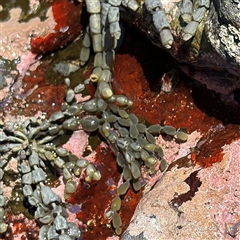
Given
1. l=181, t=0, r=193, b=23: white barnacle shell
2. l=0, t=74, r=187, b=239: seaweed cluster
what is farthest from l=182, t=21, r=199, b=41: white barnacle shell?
l=0, t=74, r=187, b=239: seaweed cluster

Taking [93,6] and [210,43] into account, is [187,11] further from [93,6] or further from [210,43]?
[93,6]

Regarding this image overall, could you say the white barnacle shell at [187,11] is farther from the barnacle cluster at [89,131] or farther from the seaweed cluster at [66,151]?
the seaweed cluster at [66,151]

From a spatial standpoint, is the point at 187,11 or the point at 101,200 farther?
the point at 101,200

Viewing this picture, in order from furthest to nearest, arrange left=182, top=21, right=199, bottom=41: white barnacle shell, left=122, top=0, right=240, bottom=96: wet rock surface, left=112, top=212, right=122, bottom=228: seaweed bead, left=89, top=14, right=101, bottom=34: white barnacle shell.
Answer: left=89, top=14, right=101, bottom=34: white barnacle shell
left=112, top=212, right=122, bottom=228: seaweed bead
left=182, top=21, right=199, bottom=41: white barnacle shell
left=122, top=0, right=240, bottom=96: wet rock surface

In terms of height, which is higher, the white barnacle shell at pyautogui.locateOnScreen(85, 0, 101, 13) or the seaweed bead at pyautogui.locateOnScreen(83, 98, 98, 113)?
the white barnacle shell at pyautogui.locateOnScreen(85, 0, 101, 13)

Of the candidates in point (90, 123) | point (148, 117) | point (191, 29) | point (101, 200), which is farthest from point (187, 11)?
point (101, 200)

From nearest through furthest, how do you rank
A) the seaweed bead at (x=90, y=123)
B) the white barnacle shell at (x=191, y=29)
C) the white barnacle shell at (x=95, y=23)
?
the white barnacle shell at (x=191, y=29)
the seaweed bead at (x=90, y=123)
the white barnacle shell at (x=95, y=23)

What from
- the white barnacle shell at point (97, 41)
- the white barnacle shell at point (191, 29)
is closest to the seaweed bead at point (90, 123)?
the white barnacle shell at point (97, 41)

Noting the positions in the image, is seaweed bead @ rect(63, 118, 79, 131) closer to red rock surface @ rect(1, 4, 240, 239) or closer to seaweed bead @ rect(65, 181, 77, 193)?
red rock surface @ rect(1, 4, 240, 239)

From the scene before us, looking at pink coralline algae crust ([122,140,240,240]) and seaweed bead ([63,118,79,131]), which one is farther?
seaweed bead ([63,118,79,131])

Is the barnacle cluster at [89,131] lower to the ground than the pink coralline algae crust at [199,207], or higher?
higher

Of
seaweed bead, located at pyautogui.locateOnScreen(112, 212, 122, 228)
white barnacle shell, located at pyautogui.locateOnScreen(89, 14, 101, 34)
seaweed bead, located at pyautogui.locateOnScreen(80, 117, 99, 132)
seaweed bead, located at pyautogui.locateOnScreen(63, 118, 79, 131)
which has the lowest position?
seaweed bead, located at pyautogui.locateOnScreen(112, 212, 122, 228)

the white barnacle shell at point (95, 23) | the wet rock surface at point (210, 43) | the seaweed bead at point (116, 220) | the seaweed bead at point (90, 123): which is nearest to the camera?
the wet rock surface at point (210, 43)
